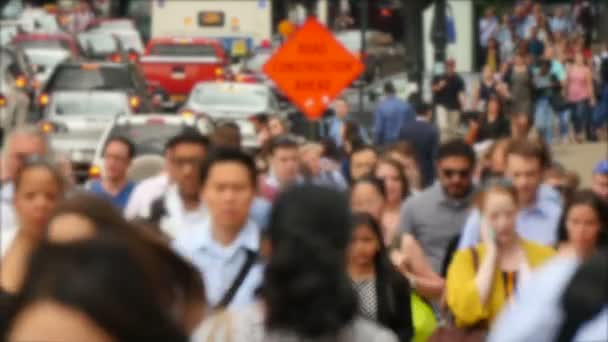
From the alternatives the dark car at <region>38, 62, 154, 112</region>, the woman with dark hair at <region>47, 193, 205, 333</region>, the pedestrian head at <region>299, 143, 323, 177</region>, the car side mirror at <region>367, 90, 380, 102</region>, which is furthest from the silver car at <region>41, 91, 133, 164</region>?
the woman with dark hair at <region>47, 193, 205, 333</region>

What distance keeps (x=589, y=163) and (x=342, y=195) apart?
24904 mm

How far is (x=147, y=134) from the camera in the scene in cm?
2097

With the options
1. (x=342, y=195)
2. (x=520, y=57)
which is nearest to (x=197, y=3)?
(x=520, y=57)

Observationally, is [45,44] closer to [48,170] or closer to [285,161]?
[285,161]

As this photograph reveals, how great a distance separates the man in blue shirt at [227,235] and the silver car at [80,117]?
1522 cm

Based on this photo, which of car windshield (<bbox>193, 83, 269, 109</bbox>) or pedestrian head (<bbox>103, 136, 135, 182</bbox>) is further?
car windshield (<bbox>193, 83, 269, 109</bbox>)

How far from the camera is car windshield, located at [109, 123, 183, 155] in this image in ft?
67.3

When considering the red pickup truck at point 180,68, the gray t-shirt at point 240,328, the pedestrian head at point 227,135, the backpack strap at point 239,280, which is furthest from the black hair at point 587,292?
the red pickup truck at point 180,68

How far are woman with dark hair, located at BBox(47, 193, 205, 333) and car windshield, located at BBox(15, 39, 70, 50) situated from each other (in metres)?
42.1

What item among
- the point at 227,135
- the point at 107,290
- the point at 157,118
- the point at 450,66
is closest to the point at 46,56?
the point at 450,66

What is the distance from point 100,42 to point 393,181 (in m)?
40.6

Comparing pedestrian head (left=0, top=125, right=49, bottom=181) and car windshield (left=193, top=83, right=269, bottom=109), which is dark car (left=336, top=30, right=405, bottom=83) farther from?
pedestrian head (left=0, top=125, right=49, bottom=181)

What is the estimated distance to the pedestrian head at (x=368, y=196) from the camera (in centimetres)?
924

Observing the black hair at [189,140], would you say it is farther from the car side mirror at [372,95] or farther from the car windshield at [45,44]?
the car windshield at [45,44]
